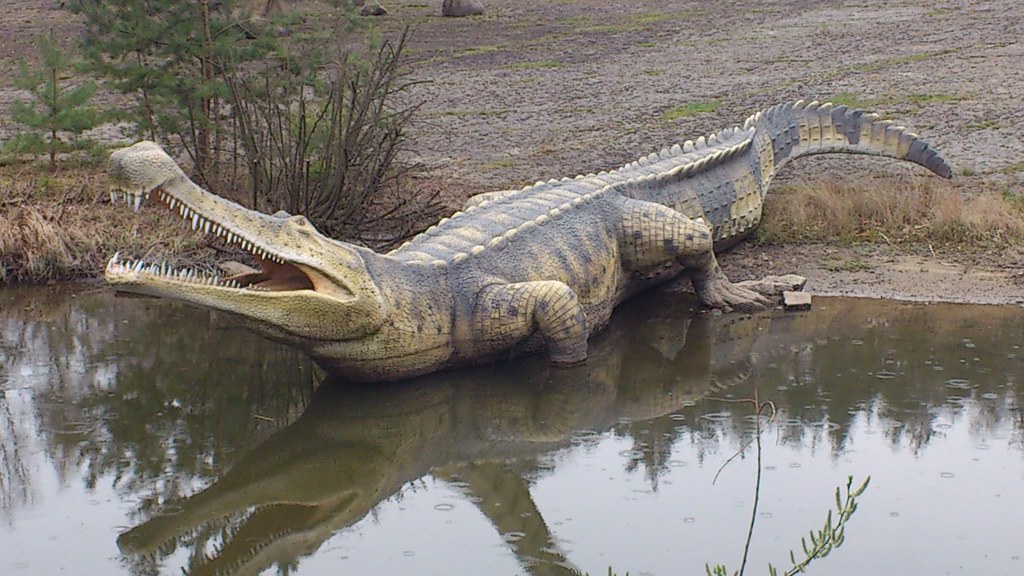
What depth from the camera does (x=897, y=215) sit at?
855 centimetres

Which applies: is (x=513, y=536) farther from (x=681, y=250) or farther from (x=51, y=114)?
(x=51, y=114)

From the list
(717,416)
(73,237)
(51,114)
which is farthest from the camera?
(51,114)

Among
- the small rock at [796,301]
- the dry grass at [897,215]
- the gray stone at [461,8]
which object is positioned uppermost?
the gray stone at [461,8]

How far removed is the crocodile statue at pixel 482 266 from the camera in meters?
5.46

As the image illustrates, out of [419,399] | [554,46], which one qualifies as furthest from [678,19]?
[419,399]

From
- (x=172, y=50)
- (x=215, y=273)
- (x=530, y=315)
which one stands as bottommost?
(x=530, y=315)

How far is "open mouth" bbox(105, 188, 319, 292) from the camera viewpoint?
513cm

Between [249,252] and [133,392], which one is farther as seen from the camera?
[133,392]

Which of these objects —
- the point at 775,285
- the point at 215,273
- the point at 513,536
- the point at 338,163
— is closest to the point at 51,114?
the point at 338,163

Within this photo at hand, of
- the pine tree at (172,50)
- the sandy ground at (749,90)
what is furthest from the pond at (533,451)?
the pine tree at (172,50)

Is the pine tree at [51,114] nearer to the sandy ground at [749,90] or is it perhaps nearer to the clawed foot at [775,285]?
the sandy ground at [749,90]

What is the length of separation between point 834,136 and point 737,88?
10.9ft

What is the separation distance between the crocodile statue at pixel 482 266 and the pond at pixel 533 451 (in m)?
0.22

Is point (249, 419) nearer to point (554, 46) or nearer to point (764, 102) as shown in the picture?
point (764, 102)
